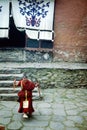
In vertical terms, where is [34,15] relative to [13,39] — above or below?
above

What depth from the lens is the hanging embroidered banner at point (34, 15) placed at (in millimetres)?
10570

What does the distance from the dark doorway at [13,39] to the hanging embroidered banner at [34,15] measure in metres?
0.32

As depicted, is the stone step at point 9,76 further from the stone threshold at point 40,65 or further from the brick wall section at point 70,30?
the brick wall section at point 70,30

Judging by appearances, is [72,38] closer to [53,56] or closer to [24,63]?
[53,56]

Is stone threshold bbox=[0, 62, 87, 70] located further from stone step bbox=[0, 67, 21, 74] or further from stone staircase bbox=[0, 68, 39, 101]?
stone staircase bbox=[0, 68, 39, 101]

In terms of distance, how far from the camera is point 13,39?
11.0 meters

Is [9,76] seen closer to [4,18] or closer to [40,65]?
[40,65]

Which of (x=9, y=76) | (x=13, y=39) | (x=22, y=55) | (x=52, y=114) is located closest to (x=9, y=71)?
(x=9, y=76)

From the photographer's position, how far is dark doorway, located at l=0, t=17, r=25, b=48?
10898 millimetres

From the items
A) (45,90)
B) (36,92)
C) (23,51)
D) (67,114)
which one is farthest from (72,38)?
(67,114)

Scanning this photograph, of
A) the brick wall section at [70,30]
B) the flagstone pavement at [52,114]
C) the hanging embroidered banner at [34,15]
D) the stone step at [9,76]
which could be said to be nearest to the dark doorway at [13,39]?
the hanging embroidered banner at [34,15]

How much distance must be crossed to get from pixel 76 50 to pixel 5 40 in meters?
3.48

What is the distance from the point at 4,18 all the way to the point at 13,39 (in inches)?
41.3

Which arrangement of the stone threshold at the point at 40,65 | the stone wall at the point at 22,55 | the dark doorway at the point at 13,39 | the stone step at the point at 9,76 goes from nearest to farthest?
the stone step at the point at 9,76 → the stone threshold at the point at 40,65 → the dark doorway at the point at 13,39 → the stone wall at the point at 22,55
